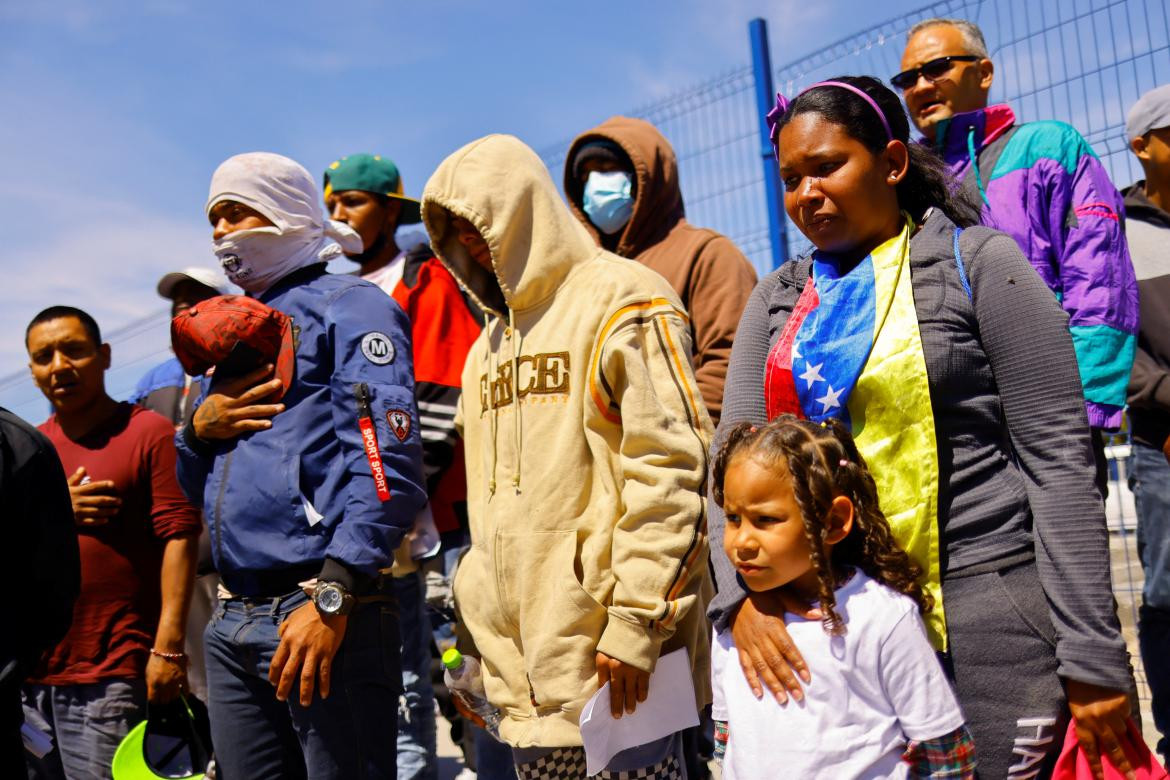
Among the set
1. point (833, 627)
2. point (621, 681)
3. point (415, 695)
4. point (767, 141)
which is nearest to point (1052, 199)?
point (833, 627)

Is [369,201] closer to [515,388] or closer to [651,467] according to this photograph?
[515,388]

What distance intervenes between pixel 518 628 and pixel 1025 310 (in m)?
1.51

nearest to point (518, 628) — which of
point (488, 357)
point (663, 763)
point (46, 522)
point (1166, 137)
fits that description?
point (663, 763)

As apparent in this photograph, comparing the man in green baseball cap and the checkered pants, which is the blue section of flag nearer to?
the checkered pants

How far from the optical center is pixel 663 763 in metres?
2.81

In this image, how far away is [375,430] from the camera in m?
2.92

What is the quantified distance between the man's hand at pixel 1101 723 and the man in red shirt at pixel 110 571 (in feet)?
9.29

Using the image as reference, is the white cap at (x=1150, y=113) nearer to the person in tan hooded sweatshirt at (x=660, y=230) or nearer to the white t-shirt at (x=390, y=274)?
the person in tan hooded sweatshirt at (x=660, y=230)

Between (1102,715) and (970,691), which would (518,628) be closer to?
(970,691)

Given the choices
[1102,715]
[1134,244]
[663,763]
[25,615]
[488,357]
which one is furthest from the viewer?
[1134,244]

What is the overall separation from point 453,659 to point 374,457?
61 cm

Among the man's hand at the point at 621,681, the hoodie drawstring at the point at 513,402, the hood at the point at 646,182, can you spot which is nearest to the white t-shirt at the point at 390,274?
the hood at the point at 646,182

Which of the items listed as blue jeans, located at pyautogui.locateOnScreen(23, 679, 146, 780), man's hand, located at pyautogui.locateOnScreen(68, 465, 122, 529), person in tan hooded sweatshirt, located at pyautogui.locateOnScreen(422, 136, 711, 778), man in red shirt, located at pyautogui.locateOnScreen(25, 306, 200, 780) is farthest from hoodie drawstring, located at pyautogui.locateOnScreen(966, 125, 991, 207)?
blue jeans, located at pyautogui.locateOnScreen(23, 679, 146, 780)

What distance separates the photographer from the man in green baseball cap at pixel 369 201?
17.1 feet
